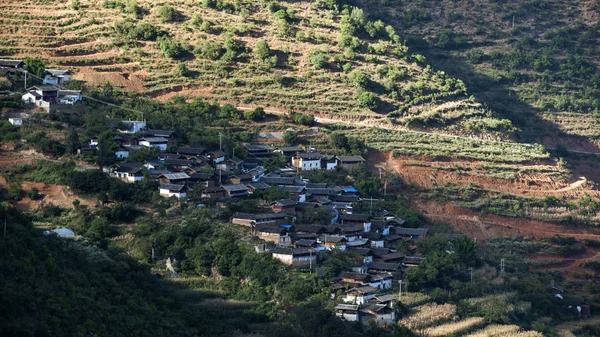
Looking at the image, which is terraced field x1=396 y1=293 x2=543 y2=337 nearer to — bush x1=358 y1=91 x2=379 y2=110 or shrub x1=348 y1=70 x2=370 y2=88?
bush x1=358 y1=91 x2=379 y2=110

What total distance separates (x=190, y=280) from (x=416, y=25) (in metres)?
44.5

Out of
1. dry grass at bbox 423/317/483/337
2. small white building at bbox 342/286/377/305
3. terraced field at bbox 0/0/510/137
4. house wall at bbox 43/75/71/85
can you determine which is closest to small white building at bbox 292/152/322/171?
terraced field at bbox 0/0/510/137

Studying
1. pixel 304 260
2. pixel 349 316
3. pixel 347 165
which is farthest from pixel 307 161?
pixel 349 316

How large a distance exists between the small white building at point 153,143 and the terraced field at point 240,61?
342 inches

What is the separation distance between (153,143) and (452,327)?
1765cm

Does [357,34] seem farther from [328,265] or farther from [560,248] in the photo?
[328,265]

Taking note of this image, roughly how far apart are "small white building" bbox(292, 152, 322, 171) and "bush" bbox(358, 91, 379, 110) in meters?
7.39

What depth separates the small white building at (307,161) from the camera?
201 ft

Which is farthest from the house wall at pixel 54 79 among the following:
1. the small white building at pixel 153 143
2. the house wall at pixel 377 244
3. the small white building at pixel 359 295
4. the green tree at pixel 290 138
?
the small white building at pixel 359 295

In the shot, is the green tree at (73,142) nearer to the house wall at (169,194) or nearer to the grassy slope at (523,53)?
the house wall at (169,194)

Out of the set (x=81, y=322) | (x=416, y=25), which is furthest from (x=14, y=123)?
(x=416, y=25)

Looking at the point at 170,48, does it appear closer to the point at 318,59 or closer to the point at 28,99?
the point at 318,59

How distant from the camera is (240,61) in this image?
70.1 meters

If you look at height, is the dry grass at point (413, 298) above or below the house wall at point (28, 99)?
below
